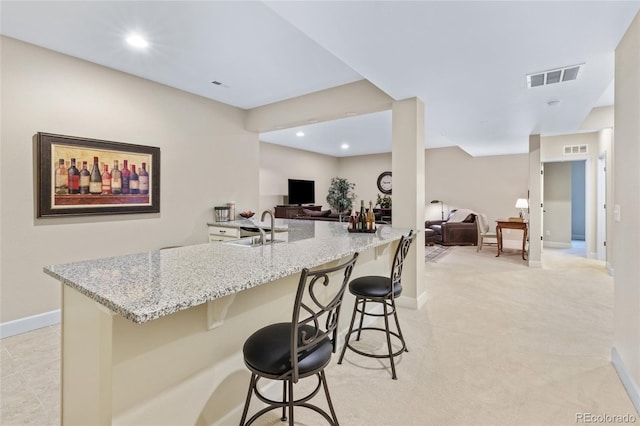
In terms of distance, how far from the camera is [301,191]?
337 inches

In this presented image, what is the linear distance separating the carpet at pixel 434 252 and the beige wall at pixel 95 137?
4031 mm

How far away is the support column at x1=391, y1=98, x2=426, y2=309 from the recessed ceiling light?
2.61m

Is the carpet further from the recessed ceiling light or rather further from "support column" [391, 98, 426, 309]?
the recessed ceiling light

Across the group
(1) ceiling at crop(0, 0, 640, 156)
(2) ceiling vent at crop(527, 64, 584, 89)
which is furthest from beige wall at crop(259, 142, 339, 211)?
(2) ceiling vent at crop(527, 64, 584, 89)

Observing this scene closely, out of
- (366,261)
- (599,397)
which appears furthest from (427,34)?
(599,397)

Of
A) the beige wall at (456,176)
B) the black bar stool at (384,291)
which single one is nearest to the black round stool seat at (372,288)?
the black bar stool at (384,291)

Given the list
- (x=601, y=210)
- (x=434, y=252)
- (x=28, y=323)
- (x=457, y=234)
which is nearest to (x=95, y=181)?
(x=28, y=323)

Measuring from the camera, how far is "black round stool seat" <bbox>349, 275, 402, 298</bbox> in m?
2.18

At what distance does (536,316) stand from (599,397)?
1418mm

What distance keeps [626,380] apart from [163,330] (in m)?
2.82

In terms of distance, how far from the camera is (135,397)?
117 centimetres

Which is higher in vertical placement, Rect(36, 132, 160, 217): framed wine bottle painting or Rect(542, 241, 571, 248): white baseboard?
Rect(36, 132, 160, 217): framed wine bottle painting

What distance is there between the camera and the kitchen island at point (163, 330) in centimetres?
111

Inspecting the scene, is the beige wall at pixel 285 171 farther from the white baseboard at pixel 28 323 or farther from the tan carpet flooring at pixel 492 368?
the tan carpet flooring at pixel 492 368
